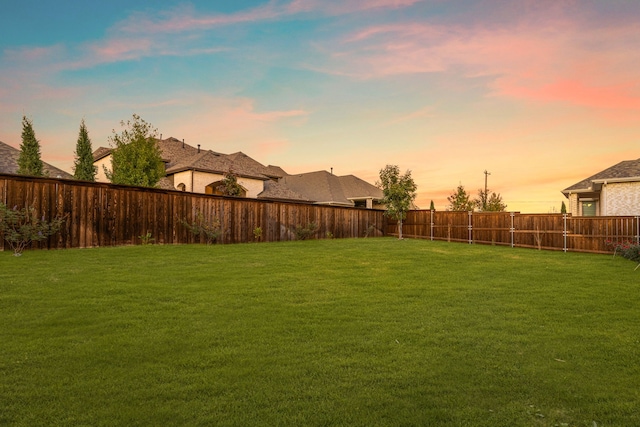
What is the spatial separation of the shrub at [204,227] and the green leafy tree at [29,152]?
14.6 metres

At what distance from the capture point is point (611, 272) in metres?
11.0

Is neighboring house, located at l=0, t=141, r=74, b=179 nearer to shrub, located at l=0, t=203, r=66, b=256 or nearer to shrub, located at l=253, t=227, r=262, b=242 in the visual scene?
shrub, located at l=0, t=203, r=66, b=256

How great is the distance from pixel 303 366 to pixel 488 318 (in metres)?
3.33

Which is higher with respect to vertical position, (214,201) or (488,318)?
(214,201)

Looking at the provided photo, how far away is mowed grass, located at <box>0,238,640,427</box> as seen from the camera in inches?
121

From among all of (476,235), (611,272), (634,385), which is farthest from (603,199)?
(634,385)

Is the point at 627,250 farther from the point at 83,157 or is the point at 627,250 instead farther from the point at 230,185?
the point at 83,157

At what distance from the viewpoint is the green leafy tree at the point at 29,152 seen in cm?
2347

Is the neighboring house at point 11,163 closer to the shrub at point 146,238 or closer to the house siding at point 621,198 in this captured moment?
the shrub at point 146,238

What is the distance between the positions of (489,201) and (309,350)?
159 feet

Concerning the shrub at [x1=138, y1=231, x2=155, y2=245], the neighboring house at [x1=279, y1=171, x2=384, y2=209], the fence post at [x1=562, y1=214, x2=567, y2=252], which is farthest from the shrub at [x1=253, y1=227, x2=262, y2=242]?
the neighboring house at [x1=279, y1=171, x2=384, y2=209]

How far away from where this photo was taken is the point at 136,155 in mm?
22812

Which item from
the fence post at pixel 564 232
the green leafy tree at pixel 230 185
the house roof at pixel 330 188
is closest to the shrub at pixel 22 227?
the green leafy tree at pixel 230 185

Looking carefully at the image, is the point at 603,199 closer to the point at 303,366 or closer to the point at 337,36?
the point at 337,36
